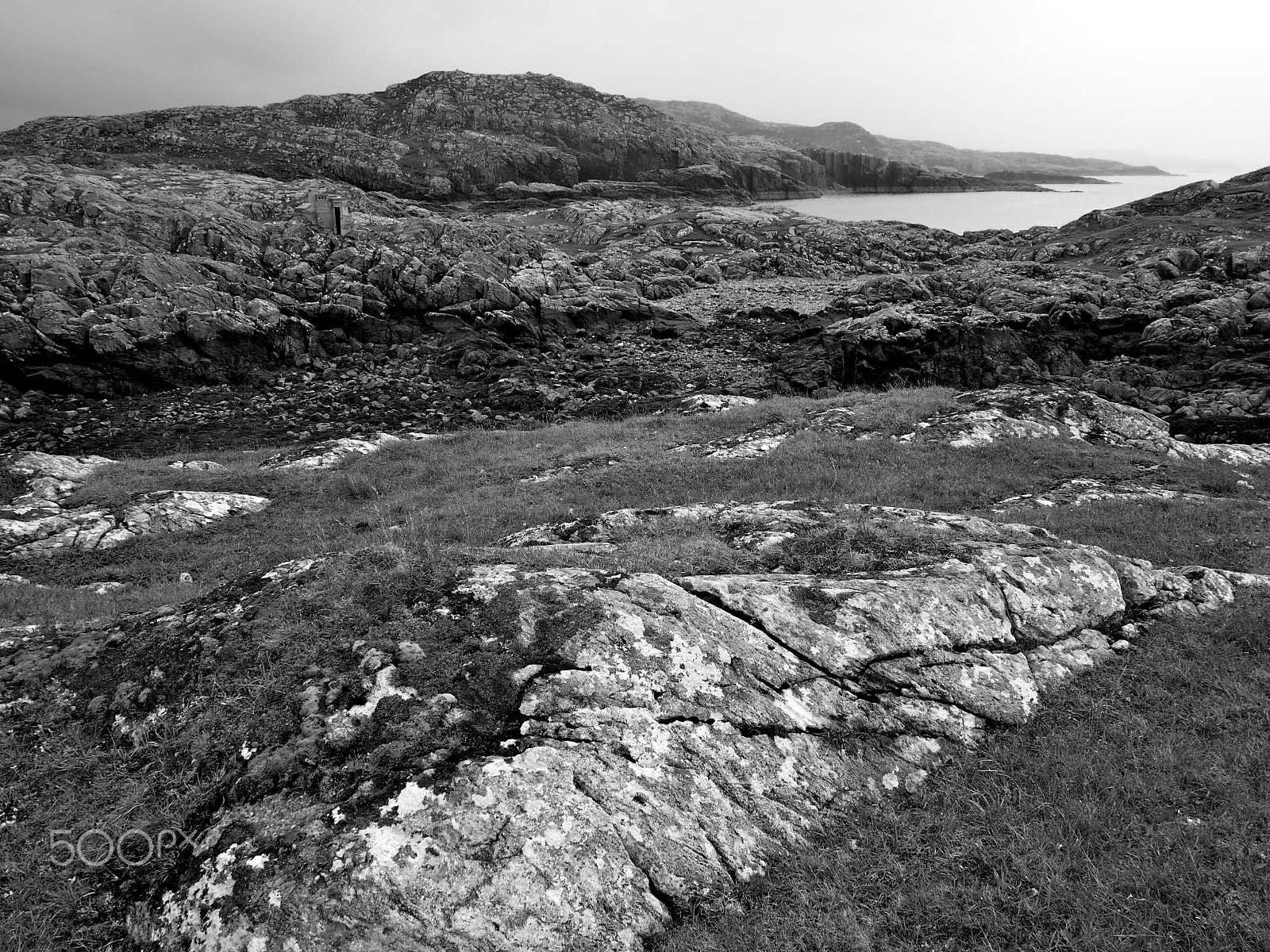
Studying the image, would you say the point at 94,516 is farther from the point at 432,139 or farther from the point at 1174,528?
the point at 432,139

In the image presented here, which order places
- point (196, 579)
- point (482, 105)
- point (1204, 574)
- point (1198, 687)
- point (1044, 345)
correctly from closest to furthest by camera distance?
point (1198, 687), point (1204, 574), point (196, 579), point (1044, 345), point (482, 105)

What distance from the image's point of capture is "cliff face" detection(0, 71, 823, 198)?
128750 millimetres

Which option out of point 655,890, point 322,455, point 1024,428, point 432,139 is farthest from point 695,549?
point 432,139

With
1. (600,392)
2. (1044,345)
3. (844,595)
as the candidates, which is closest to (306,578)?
(844,595)

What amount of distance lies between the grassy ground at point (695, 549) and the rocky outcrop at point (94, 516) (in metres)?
0.67

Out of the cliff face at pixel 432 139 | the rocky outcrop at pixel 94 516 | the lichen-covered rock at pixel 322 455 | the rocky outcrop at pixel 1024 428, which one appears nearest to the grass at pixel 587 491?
the rocky outcrop at pixel 94 516

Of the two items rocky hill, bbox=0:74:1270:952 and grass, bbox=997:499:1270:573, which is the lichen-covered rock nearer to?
rocky hill, bbox=0:74:1270:952

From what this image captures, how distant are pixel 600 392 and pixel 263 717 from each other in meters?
36.9

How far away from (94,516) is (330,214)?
222 feet

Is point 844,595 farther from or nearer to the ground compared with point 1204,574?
farther from the ground

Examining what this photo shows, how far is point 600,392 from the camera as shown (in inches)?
1667

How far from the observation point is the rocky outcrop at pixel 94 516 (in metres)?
17.4

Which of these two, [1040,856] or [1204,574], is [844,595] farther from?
[1204,574]

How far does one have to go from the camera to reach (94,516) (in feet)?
61.1
